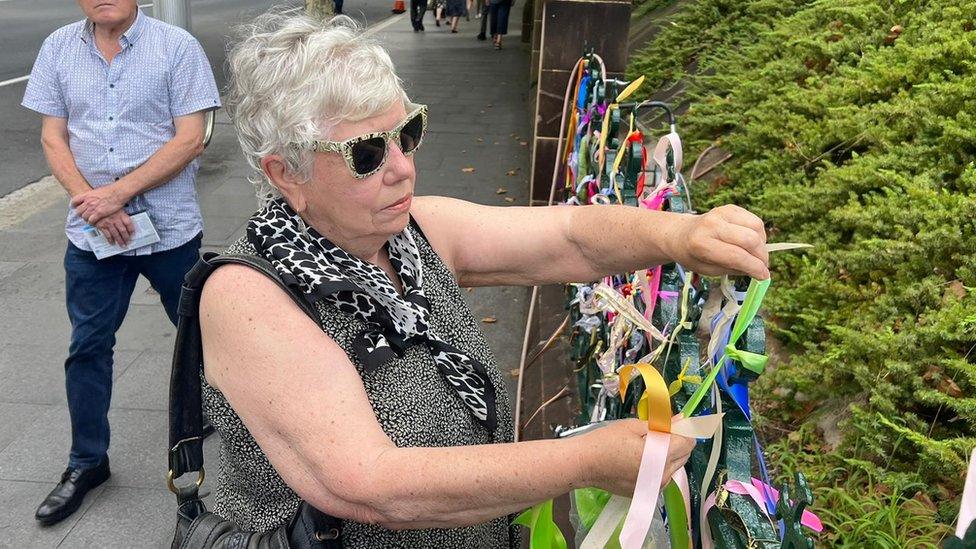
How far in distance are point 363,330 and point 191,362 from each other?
367 mm

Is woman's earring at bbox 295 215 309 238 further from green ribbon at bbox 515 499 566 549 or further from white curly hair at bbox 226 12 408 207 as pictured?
green ribbon at bbox 515 499 566 549

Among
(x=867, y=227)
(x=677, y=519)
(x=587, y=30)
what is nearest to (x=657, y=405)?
(x=677, y=519)

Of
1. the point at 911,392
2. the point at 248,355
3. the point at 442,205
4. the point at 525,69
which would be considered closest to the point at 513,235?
the point at 442,205

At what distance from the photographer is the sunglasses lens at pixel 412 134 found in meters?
1.69

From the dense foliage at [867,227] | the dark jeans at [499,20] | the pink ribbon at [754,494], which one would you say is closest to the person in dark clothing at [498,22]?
the dark jeans at [499,20]

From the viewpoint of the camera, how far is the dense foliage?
2.20 m

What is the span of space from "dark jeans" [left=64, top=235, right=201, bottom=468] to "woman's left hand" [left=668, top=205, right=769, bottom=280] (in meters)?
2.34

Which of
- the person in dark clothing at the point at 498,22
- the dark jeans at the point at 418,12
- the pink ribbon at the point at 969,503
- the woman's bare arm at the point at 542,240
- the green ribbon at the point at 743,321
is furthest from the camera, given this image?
the dark jeans at the point at 418,12

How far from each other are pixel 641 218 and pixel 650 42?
5631mm

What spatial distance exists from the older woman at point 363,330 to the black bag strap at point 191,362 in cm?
3

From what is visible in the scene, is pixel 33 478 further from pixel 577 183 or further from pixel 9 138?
pixel 9 138

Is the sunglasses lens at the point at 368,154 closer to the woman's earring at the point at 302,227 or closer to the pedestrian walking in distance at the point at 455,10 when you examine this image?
the woman's earring at the point at 302,227

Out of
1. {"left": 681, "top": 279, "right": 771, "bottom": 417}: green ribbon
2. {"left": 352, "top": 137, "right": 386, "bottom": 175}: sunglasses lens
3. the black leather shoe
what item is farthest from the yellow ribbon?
the black leather shoe

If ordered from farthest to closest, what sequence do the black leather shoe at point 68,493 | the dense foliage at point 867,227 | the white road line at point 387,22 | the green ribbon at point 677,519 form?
1. the white road line at point 387,22
2. the black leather shoe at point 68,493
3. the dense foliage at point 867,227
4. the green ribbon at point 677,519
